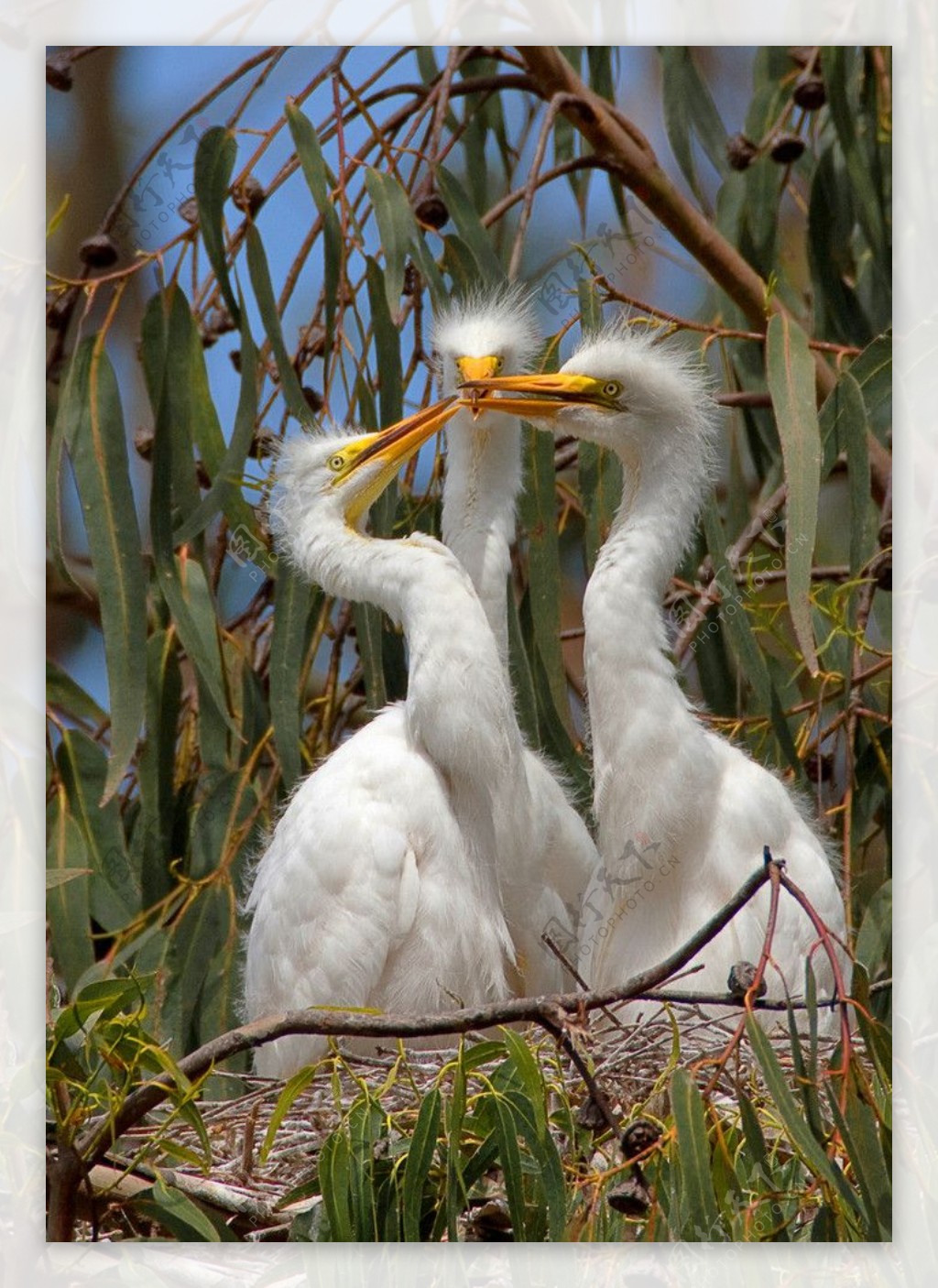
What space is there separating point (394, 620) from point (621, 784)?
0.27 metres

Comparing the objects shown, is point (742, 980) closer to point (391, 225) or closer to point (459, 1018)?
point (459, 1018)

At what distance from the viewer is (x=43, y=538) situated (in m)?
1.75

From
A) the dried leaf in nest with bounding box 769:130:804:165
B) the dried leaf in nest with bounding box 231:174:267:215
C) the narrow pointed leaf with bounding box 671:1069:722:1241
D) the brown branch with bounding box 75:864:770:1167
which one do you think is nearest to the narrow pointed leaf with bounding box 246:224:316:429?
the dried leaf in nest with bounding box 231:174:267:215

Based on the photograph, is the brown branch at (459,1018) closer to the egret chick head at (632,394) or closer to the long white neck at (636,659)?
the long white neck at (636,659)

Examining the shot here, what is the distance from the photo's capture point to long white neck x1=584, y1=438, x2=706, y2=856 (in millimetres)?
1790

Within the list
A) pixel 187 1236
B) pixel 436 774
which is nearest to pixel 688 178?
pixel 436 774

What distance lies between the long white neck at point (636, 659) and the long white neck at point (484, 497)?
0.44ft

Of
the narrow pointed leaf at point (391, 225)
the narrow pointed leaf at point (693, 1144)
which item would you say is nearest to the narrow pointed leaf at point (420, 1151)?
the narrow pointed leaf at point (693, 1144)

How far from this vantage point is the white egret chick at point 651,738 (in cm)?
178

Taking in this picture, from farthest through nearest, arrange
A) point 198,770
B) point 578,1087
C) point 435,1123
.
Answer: point 198,770 → point 578,1087 → point 435,1123

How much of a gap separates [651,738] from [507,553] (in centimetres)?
26

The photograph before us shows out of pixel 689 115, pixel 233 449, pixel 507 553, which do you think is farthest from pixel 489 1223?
pixel 689 115

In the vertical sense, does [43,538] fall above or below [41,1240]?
above

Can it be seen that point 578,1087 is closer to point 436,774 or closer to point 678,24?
point 436,774
